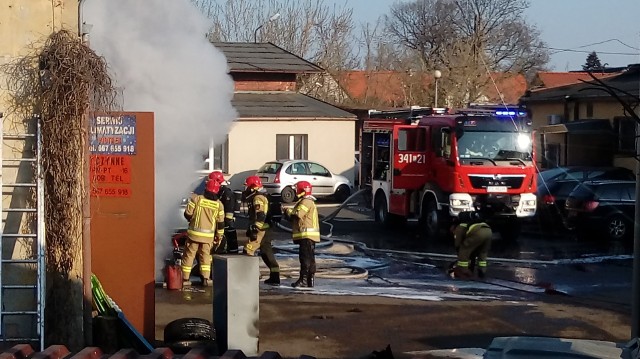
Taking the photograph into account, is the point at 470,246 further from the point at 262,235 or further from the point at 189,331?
the point at 189,331

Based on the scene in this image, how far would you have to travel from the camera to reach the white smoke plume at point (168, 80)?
47.9ft

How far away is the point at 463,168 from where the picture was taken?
67.0ft

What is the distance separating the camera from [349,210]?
2908cm

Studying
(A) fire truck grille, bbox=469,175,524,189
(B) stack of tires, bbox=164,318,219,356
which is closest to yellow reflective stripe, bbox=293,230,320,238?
(B) stack of tires, bbox=164,318,219,356

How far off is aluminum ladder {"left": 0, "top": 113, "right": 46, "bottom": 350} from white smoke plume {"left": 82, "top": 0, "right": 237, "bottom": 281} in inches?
193

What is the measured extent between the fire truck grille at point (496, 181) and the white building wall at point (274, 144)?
494 inches

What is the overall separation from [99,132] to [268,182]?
21.5 m

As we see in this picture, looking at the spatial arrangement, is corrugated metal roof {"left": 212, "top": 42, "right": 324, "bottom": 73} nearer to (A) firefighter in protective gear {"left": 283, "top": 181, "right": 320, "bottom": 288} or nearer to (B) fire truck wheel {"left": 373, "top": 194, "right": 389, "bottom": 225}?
(B) fire truck wheel {"left": 373, "top": 194, "right": 389, "bottom": 225}

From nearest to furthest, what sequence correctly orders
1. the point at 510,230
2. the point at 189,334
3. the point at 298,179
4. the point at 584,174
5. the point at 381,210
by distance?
the point at 189,334 → the point at 510,230 → the point at 381,210 → the point at 584,174 → the point at 298,179

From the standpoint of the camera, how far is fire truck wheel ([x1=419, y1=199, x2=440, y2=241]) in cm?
2116

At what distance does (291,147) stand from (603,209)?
47.1ft

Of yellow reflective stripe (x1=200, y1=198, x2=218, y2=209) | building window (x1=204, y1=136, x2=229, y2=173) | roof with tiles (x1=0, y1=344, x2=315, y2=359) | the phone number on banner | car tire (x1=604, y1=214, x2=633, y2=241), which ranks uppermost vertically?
building window (x1=204, y1=136, x2=229, y2=173)

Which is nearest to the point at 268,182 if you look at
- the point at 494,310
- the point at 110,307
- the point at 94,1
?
the point at 94,1

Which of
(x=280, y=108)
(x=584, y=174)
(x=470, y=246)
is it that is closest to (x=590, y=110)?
(x=584, y=174)
